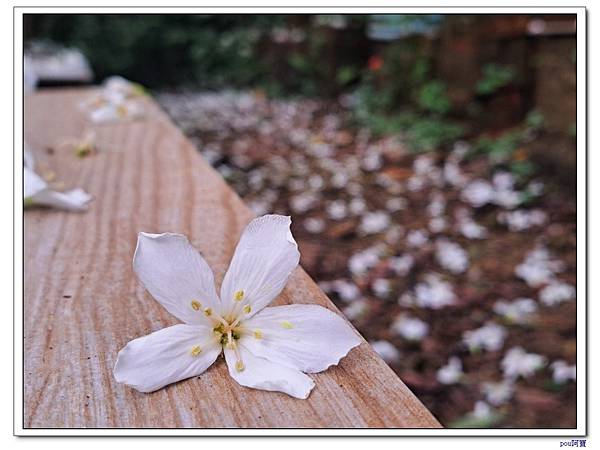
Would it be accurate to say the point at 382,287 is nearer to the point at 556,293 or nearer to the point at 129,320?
the point at 556,293

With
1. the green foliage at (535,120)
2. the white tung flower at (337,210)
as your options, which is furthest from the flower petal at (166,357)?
the green foliage at (535,120)

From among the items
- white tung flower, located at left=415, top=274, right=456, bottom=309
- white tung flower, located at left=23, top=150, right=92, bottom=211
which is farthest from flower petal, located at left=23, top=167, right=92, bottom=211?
white tung flower, located at left=415, top=274, right=456, bottom=309

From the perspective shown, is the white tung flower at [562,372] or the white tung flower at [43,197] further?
the white tung flower at [562,372]

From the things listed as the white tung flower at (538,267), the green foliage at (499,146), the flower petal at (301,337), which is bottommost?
the white tung flower at (538,267)

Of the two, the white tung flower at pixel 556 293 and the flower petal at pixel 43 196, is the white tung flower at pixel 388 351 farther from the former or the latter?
the flower petal at pixel 43 196

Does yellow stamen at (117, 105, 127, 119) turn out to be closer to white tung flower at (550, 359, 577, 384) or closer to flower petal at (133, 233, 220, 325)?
flower petal at (133, 233, 220, 325)

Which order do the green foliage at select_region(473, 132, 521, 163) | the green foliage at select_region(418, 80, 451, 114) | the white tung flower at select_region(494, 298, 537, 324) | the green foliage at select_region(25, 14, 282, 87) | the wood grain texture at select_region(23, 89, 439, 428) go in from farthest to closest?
1. the green foliage at select_region(25, 14, 282, 87)
2. the green foliage at select_region(418, 80, 451, 114)
3. the green foliage at select_region(473, 132, 521, 163)
4. the white tung flower at select_region(494, 298, 537, 324)
5. the wood grain texture at select_region(23, 89, 439, 428)

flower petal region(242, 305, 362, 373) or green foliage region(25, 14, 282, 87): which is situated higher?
green foliage region(25, 14, 282, 87)

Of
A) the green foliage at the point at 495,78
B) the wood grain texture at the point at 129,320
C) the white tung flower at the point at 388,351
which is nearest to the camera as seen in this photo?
the wood grain texture at the point at 129,320
